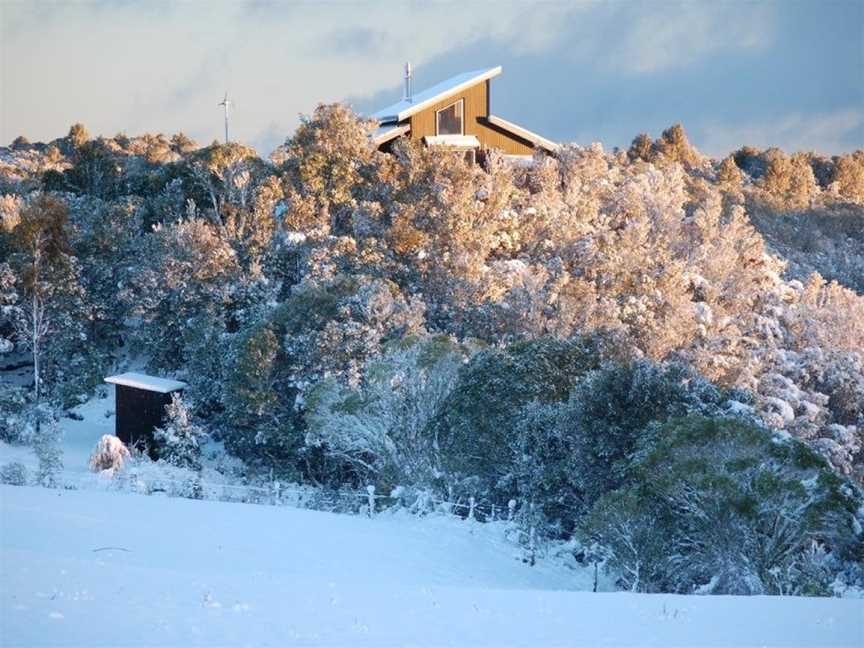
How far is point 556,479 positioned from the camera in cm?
1706

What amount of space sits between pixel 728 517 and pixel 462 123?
2700 centimetres

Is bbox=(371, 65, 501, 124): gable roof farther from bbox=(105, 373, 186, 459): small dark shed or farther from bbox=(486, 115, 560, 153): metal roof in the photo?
bbox=(105, 373, 186, 459): small dark shed

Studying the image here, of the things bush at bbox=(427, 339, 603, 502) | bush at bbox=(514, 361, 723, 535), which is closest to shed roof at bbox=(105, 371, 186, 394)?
bush at bbox=(427, 339, 603, 502)

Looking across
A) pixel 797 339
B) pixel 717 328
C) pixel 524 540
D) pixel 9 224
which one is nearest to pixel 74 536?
pixel 524 540

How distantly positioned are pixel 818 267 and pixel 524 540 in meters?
36.3

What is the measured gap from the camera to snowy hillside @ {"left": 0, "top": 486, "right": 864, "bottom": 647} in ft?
26.6

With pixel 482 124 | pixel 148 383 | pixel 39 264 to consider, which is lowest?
pixel 148 383

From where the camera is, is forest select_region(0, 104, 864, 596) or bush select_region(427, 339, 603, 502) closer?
forest select_region(0, 104, 864, 596)

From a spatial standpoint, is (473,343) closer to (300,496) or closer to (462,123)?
(300,496)

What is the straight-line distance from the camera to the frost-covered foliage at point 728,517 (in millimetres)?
13297

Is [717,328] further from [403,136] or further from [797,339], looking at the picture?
[403,136]

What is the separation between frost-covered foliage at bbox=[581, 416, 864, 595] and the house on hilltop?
78.6 ft

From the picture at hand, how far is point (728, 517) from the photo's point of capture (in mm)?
13539

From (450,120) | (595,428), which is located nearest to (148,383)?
(595,428)
